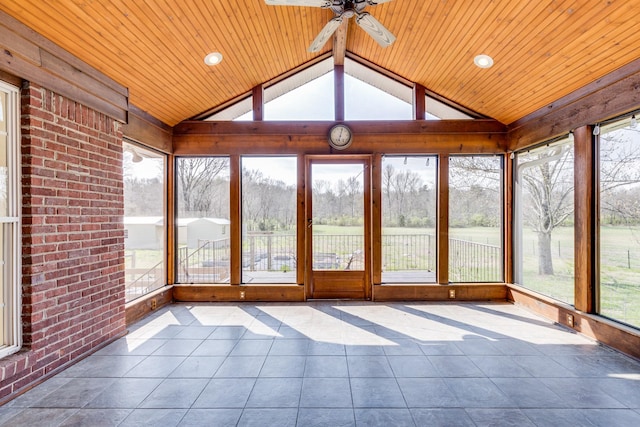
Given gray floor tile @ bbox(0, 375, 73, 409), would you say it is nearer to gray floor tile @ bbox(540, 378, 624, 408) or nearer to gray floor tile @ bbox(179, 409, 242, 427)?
gray floor tile @ bbox(179, 409, 242, 427)

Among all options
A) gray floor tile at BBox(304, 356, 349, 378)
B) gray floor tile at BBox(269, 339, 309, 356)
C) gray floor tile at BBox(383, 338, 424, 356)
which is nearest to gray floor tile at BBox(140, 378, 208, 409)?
gray floor tile at BBox(269, 339, 309, 356)

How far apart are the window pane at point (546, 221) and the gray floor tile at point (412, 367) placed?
7.21ft

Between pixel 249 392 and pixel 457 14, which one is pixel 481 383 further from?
pixel 457 14

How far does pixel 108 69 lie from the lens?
10.2 ft

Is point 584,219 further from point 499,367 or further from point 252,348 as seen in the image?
point 252,348

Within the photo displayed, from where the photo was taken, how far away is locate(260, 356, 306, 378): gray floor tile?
262cm

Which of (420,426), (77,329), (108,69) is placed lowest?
(420,426)

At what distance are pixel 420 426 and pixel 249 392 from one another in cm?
121

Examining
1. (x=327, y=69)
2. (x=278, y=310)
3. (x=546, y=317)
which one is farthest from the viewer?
(x=327, y=69)

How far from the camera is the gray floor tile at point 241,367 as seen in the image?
2626 mm

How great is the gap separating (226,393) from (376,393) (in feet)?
3.63

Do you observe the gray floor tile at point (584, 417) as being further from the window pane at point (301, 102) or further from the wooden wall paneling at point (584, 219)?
the window pane at point (301, 102)

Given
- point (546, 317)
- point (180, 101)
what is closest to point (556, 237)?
point (546, 317)

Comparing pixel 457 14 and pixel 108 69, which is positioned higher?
pixel 457 14
